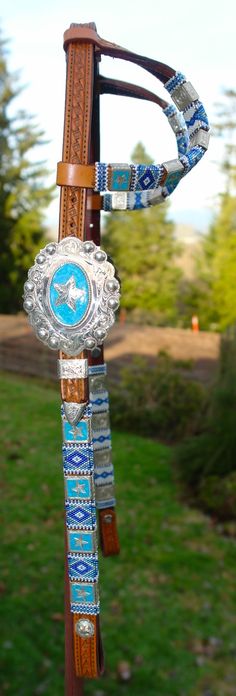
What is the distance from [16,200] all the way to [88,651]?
18.5 metres

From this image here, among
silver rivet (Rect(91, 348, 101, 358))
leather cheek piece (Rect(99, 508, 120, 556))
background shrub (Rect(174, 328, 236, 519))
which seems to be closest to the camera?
silver rivet (Rect(91, 348, 101, 358))

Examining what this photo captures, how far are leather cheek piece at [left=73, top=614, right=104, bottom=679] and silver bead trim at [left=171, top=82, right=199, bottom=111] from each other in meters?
1.20

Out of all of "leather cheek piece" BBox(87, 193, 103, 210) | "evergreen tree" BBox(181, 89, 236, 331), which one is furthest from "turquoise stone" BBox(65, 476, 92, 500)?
"evergreen tree" BBox(181, 89, 236, 331)

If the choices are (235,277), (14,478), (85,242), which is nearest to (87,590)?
(85,242)

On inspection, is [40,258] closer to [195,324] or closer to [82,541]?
[82,541]

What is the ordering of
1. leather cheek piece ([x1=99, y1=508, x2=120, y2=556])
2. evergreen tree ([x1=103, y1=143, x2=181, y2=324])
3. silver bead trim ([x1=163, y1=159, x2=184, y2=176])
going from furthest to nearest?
evergreen tree ([x1=103, y1=143, x2=181, y2=324]) < leather cheek piece ([x1=99, y1=508, x2=120, y2=556]) < silver bead trim ([x1=163, y1=159, x2=184, y2=176])

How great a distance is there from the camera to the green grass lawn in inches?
175

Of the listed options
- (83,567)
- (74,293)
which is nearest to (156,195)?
(74,293)

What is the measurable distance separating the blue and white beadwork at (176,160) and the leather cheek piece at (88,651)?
953 millimetres

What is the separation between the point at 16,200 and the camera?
62.4ft

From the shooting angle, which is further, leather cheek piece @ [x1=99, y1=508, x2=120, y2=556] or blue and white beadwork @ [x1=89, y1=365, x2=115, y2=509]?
leather cheek piece @ [x1=99, y1=508, x2=120, y2=556]

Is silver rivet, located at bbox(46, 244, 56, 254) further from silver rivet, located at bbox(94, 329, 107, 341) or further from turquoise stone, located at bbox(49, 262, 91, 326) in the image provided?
silver rivet, located at bbox(94, 329, 107, 341)

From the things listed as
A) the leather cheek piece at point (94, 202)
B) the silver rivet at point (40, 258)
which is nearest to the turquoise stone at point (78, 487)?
the silver rivet at point (40, 258)

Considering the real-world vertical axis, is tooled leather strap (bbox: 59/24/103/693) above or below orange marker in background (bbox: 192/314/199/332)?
above
